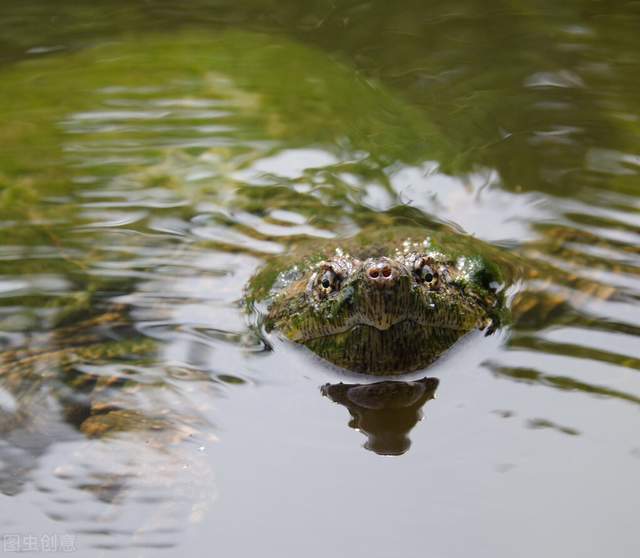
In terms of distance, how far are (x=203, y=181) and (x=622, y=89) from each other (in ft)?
8.07

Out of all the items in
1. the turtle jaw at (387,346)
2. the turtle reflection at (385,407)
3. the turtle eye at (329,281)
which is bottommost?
the turtle reflection at (385,407)

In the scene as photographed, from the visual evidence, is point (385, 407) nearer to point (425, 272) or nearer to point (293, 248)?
point (425, 272)

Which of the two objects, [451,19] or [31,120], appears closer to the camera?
[31,120]

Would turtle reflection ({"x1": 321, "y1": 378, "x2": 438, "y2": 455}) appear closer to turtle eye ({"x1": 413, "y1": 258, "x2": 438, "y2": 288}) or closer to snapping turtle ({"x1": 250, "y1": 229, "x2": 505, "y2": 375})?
snapping turtle ({"x1": 250, "y1": 229, "x2": 505, "y2": 375})

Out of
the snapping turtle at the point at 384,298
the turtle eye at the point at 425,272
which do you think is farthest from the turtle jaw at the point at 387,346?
the turtle eye at the point at 425,272

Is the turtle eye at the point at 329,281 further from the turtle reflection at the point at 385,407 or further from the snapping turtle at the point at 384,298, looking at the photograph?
the turtle reflection at the point at 385,407

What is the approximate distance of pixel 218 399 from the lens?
3.55 meters

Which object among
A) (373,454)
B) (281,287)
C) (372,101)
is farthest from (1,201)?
(373,454)

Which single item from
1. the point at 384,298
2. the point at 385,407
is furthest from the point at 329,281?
the point at 385,407

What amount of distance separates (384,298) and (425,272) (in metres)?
0.27

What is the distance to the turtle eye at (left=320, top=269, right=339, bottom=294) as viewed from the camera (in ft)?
11.7

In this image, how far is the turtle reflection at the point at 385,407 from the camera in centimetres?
329

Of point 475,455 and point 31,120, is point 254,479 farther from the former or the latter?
point 31,120

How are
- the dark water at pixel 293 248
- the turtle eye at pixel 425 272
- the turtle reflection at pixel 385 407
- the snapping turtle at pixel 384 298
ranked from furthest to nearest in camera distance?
the turtle eye at pixel 425 272 < the snapping turtle at pixel 384 298 < the turtle reflection at pixel 385 407 < the dark water at pixel 293 248
